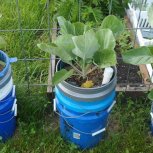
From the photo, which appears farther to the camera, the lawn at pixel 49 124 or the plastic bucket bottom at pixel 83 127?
the lawn at pixel 49 124

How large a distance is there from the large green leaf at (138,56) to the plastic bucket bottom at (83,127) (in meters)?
0.40

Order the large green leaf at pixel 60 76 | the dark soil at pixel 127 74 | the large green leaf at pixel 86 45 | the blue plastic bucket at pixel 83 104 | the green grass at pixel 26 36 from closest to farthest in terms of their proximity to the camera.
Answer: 1. the large green leaf at pixel 86 45
2. the large green leaf at pixel 60 76
3. the blue plastic bucket at pixel 83 104
4. the dark soil at pixel 127 74
5. the green grass at pixel 26 36

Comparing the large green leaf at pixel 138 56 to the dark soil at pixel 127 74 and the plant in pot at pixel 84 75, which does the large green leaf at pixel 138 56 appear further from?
the dark soil at pixel 127 74

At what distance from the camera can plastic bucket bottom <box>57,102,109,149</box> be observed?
2.17 m

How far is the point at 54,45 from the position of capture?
1.99 m

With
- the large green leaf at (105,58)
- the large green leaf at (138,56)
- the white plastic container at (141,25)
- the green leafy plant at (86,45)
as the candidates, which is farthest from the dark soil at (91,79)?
the white plastic container at (141,25)

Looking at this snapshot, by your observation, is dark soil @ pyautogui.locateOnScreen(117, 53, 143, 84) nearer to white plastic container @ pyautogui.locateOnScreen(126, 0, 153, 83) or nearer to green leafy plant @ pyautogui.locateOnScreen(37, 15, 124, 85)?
white plastic container @ pyautogui.locateOnScreen(126, 0, 153, 83)

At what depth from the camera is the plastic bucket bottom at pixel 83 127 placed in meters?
2.17

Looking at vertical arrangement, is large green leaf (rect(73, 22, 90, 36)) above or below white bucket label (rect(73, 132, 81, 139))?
above

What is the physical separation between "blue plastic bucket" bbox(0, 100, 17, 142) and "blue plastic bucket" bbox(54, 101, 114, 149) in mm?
288

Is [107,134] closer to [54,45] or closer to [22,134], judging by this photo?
[22,134]

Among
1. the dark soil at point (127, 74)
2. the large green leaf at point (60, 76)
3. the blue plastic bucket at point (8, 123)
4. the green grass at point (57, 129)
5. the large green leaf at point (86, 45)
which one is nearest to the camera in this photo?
the large green leaf at point (86, 45)

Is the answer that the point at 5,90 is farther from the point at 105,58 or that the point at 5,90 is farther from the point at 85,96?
the point at 105,58

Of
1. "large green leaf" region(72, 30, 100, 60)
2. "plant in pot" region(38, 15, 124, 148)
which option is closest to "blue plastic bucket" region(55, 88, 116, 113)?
"plant in pot" region(38, 15, 124, 148)
